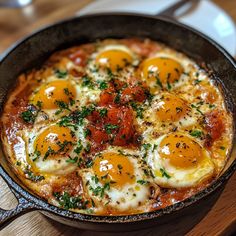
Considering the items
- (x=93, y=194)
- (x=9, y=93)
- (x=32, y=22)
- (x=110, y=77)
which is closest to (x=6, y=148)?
(x=9, y=93)

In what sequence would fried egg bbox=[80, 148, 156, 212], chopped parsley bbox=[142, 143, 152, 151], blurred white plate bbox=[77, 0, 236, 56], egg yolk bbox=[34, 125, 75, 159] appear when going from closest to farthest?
fried egg bbox=[80, 148, 156, 212] < egg yolk bbox=[34, 125, 75, 159] < chopped parsley bbox=[142, 143, 152, 151] < blurred white plate bbox=[77, 0, 236, 56]

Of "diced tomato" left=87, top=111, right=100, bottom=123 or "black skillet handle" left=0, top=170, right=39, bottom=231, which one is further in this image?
"diced tomato" left=87, top=111, right=100, bottom=123

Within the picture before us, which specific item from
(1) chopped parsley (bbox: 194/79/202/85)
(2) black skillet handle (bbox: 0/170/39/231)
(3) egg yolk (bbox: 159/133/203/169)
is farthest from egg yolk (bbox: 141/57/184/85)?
(2) black skillet handle (bbox: 0/170/39/231)

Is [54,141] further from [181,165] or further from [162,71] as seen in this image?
[162,71]

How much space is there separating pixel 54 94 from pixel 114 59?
62 centimetres

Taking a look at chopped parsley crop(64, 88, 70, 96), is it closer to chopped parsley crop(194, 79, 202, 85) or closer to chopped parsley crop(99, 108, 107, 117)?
chopped parsley crop(99, 108, 107, 117)

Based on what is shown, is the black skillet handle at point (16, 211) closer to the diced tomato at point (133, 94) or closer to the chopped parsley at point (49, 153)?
the chopped parsley at point (49, 153)

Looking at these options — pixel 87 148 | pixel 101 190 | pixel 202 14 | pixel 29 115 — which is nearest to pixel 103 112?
pixel 87 148

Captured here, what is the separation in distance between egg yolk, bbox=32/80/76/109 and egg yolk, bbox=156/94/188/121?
2.27 ft

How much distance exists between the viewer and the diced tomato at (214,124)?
2.88m

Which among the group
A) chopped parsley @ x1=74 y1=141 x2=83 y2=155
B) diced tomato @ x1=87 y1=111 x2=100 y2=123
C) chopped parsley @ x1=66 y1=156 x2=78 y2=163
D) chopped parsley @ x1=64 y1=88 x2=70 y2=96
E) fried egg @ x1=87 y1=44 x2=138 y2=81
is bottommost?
chopped parsley @ x1=66 y1=156 x2=78 y2=163

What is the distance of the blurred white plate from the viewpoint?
4008 mm

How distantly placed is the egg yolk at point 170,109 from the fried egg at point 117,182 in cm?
44

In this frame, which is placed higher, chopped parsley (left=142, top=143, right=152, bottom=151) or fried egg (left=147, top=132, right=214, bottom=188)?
chopped parsley (left=142, top=143, right=152, bottom=151)
